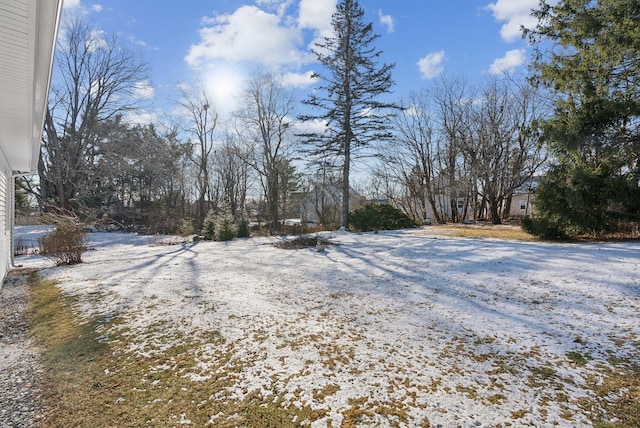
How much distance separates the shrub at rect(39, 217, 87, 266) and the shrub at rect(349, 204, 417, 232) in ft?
37.4

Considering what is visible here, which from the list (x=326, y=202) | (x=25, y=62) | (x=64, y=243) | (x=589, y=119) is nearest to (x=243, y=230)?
(x=64, y=243)

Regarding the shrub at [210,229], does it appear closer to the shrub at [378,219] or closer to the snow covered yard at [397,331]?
the shrub at [378,219]

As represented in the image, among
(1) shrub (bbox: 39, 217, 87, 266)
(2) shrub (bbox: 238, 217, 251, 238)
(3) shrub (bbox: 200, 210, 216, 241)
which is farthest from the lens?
(2) shrub (bbox: 238, 217, 251, 238)

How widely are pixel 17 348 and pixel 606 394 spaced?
19.3 feet

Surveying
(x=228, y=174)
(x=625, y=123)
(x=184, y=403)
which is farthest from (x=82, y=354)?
(x=228, y=174)

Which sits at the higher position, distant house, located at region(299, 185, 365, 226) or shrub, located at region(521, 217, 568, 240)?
distant house, located at region(299, 185, 365, 226)

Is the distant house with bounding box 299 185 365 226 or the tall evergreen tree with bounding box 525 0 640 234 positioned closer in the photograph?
the tall evergreen tree with bounding box 525 0 640 234

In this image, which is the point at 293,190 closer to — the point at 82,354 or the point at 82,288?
the point at 82,288

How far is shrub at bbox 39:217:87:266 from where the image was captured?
26.7ft

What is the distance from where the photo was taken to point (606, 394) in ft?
7.39

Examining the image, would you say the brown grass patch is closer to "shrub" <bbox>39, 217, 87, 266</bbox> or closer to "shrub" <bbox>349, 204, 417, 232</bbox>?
"shrub" <bbox>349, 204, 417, 232</bbox>

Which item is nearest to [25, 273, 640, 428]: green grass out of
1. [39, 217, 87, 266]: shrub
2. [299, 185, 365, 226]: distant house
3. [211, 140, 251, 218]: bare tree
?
[39, 217, 87, 266]: shrub

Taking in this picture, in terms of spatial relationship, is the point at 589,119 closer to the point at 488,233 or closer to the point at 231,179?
the point at 488,233

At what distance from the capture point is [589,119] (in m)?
8.21
